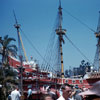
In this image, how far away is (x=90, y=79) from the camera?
40938 millimetres

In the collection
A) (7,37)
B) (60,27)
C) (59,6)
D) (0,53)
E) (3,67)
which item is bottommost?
(3,67)

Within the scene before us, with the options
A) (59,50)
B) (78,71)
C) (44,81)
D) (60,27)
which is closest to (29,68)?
(44,81)

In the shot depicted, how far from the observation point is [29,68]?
3662 centimetres

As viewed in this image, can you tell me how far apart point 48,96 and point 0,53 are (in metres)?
24.3

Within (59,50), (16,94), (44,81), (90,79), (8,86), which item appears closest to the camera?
(16,94)

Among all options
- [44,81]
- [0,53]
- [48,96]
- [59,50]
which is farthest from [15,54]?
[48,96]

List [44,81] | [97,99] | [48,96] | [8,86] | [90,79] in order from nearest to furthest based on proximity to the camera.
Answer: [97,99] < [48,96] < [8,86] < [44,81] < [90,79]

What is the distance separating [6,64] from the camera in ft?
85.3

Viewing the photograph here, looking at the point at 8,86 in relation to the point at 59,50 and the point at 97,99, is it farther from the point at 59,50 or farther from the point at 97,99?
the point at 59,50

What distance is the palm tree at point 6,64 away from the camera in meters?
24.4

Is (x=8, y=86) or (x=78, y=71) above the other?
(x=78, y=71)

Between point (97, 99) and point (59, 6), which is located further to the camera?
point (59, 6)

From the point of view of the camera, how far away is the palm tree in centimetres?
2438

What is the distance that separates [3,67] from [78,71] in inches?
2527
